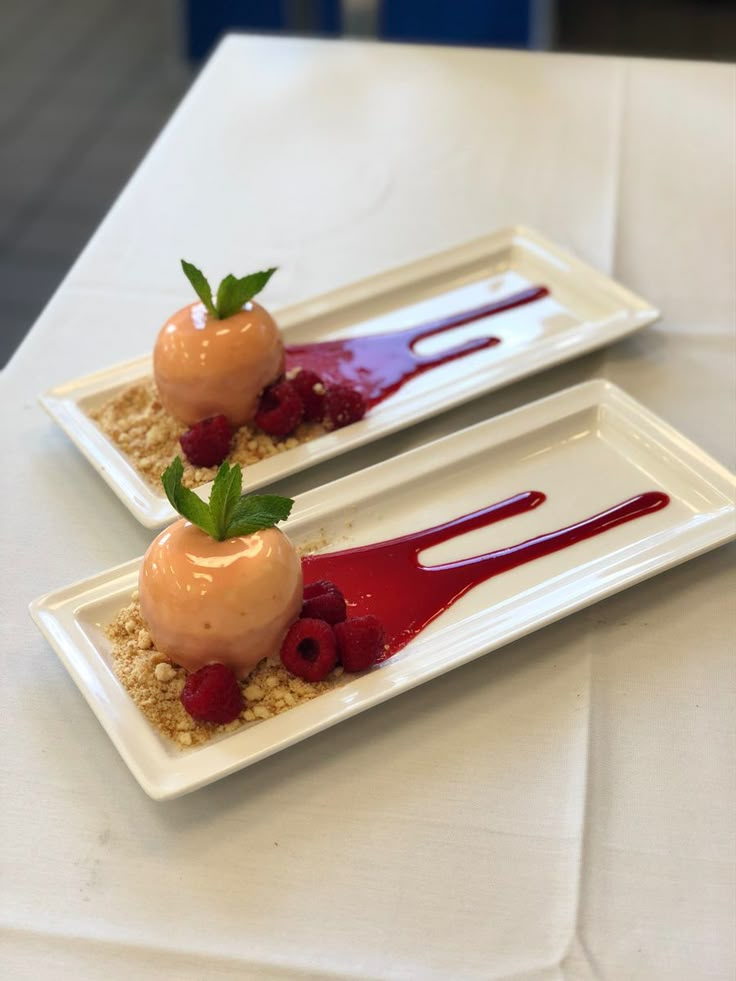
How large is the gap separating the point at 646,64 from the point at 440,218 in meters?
0.60

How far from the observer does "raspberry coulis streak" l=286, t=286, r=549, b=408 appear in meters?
1.28

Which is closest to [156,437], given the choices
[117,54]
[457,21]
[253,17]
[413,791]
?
[413,791]

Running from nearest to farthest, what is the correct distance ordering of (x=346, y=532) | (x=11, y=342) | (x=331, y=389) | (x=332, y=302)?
(x=346, y=532), (x=331, y=389), (x=332, y=302), (x=11, y=342)

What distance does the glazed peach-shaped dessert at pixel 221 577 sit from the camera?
2.87 ft

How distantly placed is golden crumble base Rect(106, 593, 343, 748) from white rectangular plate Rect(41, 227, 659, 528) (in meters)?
0.17

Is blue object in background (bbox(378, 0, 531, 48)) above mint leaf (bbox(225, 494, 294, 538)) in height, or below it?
below

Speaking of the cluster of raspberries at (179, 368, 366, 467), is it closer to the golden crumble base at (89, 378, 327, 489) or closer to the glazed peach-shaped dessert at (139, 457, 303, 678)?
the golden crumble base at (89, 378, 327, 489)

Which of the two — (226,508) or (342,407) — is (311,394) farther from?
(226,508)

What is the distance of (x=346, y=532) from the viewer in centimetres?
107

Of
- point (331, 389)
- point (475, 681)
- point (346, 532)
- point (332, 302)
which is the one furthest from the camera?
point (332, 302)

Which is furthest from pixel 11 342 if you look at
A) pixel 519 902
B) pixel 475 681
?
pixel 519 902

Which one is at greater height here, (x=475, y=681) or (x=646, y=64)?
(x=646, y=64)

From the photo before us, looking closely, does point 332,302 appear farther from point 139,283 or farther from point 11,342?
point 11,342

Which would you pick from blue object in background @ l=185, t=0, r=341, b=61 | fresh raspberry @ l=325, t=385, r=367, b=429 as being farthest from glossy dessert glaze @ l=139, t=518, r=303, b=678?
blue object in background @ l=185, t=0, r=341, b=61
